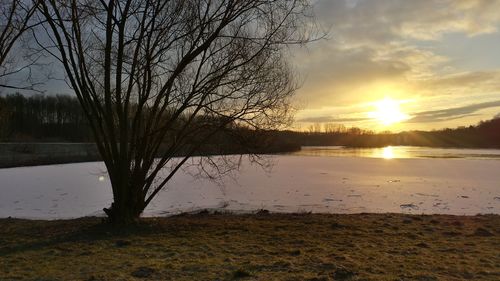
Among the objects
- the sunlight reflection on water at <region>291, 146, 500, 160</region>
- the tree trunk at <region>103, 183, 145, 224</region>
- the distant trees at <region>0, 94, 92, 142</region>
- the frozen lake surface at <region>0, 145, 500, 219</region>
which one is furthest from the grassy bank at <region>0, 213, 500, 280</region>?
the distant trees at <region>0, 94, 92, 142</region>

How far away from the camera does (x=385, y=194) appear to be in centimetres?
1762

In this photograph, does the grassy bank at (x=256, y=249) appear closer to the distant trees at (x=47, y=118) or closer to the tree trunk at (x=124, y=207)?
→ the tree trunk at (x=124, y=207)

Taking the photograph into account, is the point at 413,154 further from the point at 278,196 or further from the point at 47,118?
the point at 47,118

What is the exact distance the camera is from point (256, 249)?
6957mm

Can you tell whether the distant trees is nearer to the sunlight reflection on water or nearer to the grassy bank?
the sunlight reflection on water

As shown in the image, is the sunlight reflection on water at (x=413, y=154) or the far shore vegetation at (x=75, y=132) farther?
the sunlight reflection on water at (x=413, y=154)

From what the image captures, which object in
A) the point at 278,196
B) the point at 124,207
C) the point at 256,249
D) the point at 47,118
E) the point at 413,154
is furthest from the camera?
the point at 47,118

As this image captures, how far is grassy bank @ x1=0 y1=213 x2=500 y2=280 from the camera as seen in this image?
548 centimetres

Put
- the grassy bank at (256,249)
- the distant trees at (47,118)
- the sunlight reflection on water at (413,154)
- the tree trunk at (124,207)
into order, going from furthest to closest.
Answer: the distant trees at (47,118), the sunlight reflection on water at (413,154), the tree trunk at (124,207), the grassy bank at (256,249)

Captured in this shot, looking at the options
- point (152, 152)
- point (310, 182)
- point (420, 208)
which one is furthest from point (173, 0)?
point (310, 182)

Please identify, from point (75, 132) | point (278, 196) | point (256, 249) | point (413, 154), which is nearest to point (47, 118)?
point (75, 132)

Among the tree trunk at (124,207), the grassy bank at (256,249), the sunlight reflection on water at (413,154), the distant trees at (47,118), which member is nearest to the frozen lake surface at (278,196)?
the tree trunk at (124,207)

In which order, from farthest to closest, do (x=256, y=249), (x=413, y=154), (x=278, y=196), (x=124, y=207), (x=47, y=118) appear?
(x=47, y=118)
(x=413, y=154)
(x=278, y=196)
(x=124, y=207)
(x=256, y=249)

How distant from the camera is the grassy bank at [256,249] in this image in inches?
216
